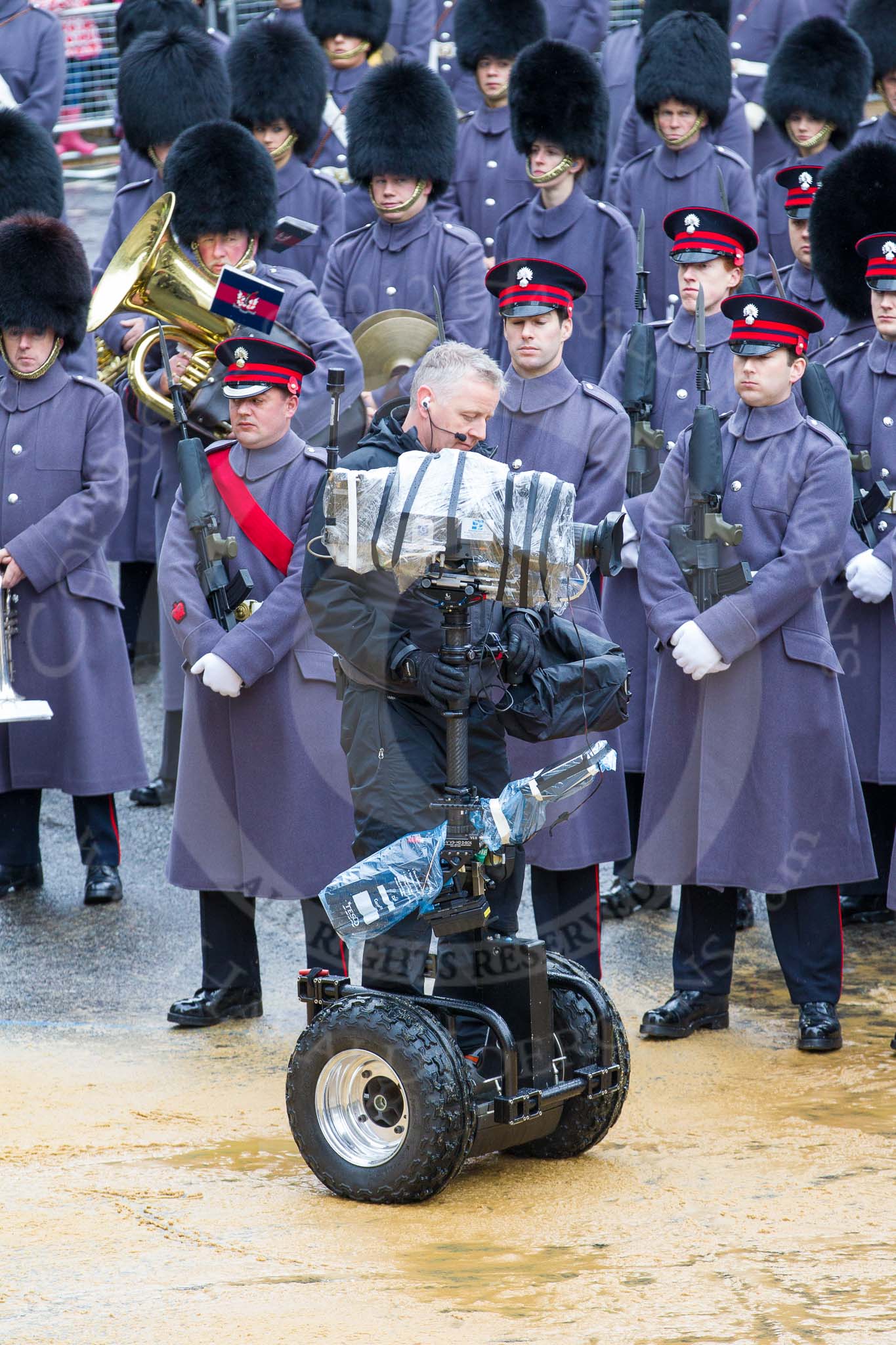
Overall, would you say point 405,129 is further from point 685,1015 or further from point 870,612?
point 685,1015

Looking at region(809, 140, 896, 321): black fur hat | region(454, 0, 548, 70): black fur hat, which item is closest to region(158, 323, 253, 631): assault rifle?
region(809, 140, 896, 321): black fur hat

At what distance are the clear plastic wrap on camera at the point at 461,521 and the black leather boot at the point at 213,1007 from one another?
195cm

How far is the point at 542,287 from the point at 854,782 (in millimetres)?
1629

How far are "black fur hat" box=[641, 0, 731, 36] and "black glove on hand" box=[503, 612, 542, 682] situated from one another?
5.96m

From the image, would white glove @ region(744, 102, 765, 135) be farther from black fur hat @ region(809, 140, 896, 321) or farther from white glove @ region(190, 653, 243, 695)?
white glove @ region(190, 653, 243, 695)

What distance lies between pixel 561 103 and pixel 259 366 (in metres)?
3.35

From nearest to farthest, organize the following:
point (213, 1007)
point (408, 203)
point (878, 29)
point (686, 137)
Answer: point (213, 1007) → point (408, 203) → point (686, 137) → point (878, 29)

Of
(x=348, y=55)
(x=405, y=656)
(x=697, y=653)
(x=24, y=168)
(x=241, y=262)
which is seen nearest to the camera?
(x=405, y=656)

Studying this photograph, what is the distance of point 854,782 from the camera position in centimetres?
537

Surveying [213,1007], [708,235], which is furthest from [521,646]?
[708,235]

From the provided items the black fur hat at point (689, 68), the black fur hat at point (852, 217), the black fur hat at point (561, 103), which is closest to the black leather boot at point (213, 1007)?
the black fur hat at point (852, 217)

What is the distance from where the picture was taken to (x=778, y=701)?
527 centimetres

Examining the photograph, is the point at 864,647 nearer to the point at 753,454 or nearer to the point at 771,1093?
the point at 753,454

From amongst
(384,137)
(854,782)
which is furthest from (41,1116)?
(384,137)
